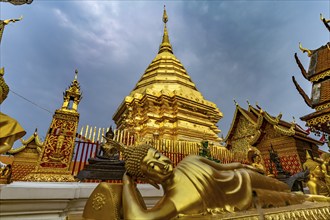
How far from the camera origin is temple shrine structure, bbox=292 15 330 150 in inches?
262

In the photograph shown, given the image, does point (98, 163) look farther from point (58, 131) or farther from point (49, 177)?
point (58, 131)

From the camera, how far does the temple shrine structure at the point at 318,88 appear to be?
262 inches

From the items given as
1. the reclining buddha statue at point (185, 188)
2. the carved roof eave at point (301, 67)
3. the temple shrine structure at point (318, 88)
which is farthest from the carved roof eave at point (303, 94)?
the reclining buddha statue at point (185, 188)

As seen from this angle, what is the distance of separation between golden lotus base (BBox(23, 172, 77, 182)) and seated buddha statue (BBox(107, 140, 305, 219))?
8.88 feet

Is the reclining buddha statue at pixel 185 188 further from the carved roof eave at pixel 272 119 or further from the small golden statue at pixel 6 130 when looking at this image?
the carved roof eave at pixel 272 119

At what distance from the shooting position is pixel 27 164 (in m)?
6.79

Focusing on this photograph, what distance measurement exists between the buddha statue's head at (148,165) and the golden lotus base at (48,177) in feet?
8.94

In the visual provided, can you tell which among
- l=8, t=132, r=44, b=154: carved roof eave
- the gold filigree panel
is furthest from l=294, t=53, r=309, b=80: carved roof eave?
l=8, t=132, r=44, b=154: carved roof eave

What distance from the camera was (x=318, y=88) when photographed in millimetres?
7602

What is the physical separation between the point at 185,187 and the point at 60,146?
11.1ft

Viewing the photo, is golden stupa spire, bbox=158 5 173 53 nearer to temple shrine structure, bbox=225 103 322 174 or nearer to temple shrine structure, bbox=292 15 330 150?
temple shrine structure, bbox=225 103 322 174

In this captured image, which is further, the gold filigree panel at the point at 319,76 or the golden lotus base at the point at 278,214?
the gold filigree panel at the point at 319,76

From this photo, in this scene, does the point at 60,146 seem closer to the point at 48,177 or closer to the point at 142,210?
the point at 48,177

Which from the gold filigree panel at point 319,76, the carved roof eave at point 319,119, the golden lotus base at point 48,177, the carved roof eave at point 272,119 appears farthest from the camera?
the carved roof eave at point 272,119
